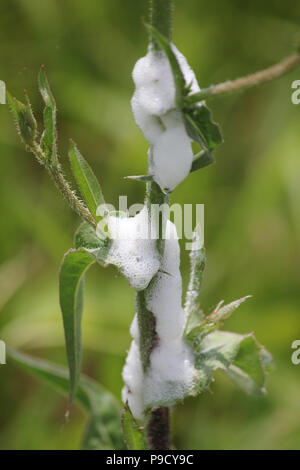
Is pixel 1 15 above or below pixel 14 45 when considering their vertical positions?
above

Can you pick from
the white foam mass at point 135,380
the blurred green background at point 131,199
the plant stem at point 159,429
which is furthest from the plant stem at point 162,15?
the blurred green background at point 131,199

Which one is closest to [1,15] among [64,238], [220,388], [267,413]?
[64,238]

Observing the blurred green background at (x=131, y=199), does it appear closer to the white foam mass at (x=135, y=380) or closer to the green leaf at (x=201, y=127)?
the white foam mass at (x=135, y=380)

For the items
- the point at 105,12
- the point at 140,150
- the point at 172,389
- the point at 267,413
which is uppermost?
the point at 105,12

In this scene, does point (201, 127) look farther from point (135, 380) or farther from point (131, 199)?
point (131, 199)
